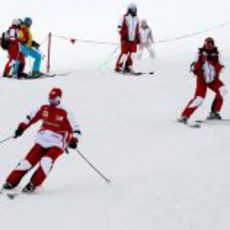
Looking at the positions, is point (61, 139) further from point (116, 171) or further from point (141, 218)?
point (141, 218)

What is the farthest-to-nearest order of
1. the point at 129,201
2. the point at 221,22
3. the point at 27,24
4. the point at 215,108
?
the point at 221,22 < the point at 27,24 < the point at 215,108 < the point at 129,201

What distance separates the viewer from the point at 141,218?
10.3 metres

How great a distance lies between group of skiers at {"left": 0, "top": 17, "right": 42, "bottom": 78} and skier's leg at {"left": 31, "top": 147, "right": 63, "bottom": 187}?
989cm

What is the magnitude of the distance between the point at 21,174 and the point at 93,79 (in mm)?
10274

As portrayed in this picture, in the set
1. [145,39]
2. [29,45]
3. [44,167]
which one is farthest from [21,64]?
[44,167]

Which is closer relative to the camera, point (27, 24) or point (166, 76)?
point (27, 24)

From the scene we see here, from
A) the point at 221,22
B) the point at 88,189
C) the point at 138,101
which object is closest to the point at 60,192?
the point at 88,189

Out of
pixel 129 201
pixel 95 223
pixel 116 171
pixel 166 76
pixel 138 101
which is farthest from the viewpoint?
pixel 166 76

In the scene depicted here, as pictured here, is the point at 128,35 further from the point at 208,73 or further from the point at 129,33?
the point at 208,73

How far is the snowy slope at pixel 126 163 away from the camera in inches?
408

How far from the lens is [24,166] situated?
466 inches

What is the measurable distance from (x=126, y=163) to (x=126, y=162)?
71 mm

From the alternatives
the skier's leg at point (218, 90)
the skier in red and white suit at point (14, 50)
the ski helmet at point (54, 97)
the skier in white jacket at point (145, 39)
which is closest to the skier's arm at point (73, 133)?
the ski helmet at point (54, 97)

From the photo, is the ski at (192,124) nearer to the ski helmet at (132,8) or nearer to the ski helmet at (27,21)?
the ski helmet at (132,8)
